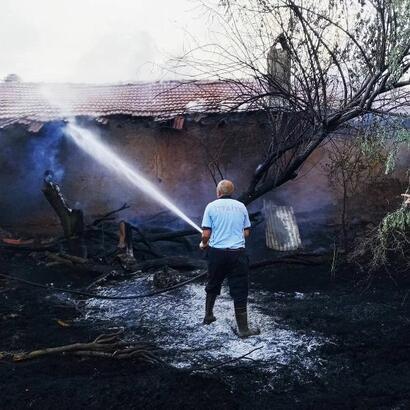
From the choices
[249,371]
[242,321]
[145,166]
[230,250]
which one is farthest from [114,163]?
[249,371]

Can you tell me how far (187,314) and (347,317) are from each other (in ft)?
7.22

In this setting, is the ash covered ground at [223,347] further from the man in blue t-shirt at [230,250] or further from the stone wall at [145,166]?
the stone wall at [145,166]

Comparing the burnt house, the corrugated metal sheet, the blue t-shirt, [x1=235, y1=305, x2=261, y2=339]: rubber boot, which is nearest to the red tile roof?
the burnt house

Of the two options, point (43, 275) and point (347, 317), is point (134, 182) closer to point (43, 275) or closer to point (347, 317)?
point (43, 275)

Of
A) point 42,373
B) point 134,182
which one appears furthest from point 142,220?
point 42,373

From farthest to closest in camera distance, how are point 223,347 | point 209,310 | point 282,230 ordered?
point 282,230 < point 209,310 < point 223,347

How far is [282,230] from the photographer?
32.4 ft

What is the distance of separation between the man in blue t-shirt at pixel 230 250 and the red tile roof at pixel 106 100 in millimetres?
3809

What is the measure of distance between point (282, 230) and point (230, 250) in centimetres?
494

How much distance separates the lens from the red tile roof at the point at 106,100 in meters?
9.85

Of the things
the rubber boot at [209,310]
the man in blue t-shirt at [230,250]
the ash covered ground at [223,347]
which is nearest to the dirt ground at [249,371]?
the ash covered ground at [223,347]

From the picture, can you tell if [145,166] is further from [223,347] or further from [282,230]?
[223,347]

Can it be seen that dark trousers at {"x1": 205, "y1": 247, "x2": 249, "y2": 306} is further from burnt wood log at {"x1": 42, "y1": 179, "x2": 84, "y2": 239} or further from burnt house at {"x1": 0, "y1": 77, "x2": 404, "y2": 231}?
burnt house at {"x1": 0, "y1": 77, "x2": 404, "y2": 231}

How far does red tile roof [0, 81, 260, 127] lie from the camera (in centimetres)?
985
